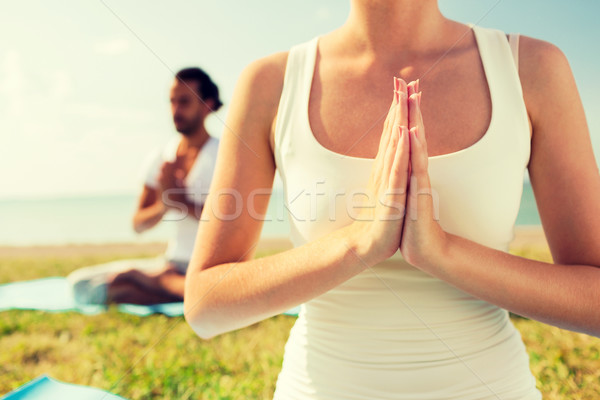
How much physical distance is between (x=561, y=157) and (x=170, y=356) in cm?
236

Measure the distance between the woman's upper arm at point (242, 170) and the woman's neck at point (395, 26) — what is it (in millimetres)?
223

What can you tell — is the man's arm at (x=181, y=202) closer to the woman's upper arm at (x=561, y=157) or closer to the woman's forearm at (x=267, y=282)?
the woman's forearm at (x=267, y=282)

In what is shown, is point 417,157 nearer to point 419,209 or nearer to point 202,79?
point 419,209

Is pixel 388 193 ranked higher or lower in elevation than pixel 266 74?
lower

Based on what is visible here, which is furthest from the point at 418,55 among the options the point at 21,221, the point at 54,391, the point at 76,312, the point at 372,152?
the point at 21,221

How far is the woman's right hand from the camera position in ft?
3.06

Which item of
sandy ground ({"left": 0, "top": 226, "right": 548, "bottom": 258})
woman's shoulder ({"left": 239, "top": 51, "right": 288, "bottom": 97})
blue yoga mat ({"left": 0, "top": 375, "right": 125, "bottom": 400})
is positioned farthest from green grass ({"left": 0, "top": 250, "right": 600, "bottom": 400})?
sandy ground ({"left": 0, "top": 226, "right": 548, "bottom": 258})

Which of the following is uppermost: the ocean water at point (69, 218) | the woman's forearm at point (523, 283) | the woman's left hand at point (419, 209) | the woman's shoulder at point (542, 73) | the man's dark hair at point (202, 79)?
the woman's shoulder at point (542, 73)

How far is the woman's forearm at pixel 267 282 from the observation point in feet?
3.33

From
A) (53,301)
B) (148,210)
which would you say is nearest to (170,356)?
(148,210)

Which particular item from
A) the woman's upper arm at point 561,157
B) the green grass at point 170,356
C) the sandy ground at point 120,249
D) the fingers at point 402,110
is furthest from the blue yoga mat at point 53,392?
the sandy ground at point 120,249

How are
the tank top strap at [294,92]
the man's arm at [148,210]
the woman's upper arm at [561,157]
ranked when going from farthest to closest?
the man's arm at [148,210] < the tank top strap at [294,92] < the woman's upper arm at [561,157]

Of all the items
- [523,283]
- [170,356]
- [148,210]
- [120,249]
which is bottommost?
[120,249]

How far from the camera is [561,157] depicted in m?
1.08
